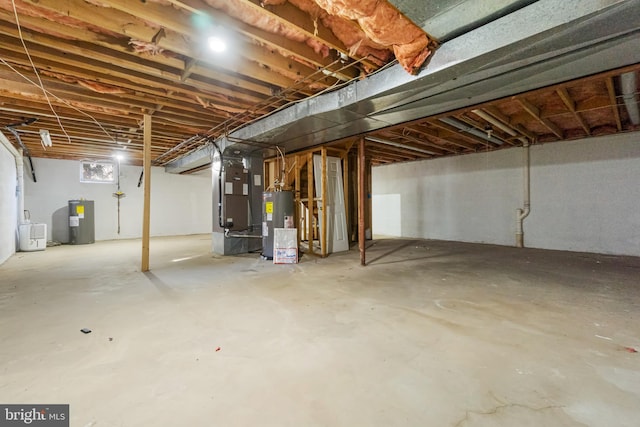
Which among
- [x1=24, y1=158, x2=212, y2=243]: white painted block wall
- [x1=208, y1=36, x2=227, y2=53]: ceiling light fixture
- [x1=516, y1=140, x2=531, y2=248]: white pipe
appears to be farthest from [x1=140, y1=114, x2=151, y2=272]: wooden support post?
[x1=516, y1=140, x2=531, y2=248]: white pipe

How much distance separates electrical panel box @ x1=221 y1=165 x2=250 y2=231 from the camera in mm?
5309

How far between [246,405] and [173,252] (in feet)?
17.7

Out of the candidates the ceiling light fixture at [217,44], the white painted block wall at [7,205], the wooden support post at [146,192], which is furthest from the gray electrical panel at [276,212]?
the white painted block wall at [7,205]

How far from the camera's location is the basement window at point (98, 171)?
320 inches

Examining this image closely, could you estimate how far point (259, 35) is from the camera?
240 cm

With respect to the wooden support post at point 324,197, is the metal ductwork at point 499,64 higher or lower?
higher

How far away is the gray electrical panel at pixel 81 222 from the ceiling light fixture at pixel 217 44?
7.29 meters

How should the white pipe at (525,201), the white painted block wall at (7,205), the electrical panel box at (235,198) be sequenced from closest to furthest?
the white painted block wall at (7,205), the electrical panel box at (235,198), the white pipe at (525,201)

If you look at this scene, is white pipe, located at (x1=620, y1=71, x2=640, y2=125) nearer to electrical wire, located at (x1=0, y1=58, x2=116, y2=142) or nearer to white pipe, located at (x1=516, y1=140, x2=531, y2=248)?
white pipe, located at (x1=516, y1=140, x2=531, y2=248)

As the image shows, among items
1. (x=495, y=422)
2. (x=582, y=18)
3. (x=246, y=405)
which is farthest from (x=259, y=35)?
(x=495, y=422)

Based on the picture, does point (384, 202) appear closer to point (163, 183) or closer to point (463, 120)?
point (463, 120)

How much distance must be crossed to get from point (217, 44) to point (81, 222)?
295 inches

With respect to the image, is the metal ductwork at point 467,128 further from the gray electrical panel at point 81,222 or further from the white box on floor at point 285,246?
the gray electrical panel at point 81,222

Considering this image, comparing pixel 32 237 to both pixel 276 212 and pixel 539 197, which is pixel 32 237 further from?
pixel 539 197
